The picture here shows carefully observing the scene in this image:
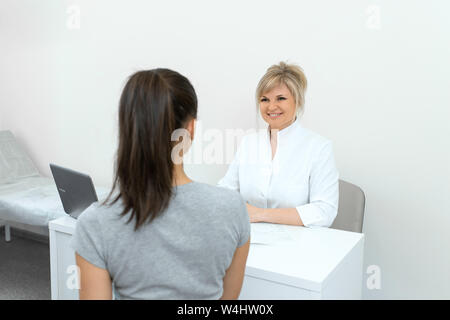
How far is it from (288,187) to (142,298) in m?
1.15

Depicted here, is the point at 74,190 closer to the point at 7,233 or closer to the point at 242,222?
the point at 242,222

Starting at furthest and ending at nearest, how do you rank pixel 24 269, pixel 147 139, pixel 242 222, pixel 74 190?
pixel 24 269 → pixel 74 190 → pixel 242 222 → pixel 147 139

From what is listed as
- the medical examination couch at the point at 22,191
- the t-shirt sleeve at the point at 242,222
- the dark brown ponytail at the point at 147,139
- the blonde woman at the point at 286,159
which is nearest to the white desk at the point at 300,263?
the blonde woman at the point at 286,159

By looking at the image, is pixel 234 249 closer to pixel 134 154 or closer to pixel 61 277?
pixel 134 154

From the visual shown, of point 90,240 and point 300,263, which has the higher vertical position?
point 90,240

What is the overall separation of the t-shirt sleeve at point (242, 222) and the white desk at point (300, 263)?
0.36m

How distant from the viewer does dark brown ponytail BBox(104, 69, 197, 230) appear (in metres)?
0.92

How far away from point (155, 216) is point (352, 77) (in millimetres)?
1794

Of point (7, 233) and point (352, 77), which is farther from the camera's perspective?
point (7, 233)

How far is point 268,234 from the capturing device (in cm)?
172

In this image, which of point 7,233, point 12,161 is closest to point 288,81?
point 12,161

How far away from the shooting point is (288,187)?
204cm

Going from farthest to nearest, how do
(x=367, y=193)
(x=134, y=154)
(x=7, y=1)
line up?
1. (x=7, y=1)
2. (x=367, y=193)
3. (x=134, y=154)

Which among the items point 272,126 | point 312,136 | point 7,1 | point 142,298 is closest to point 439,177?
point 312,136
